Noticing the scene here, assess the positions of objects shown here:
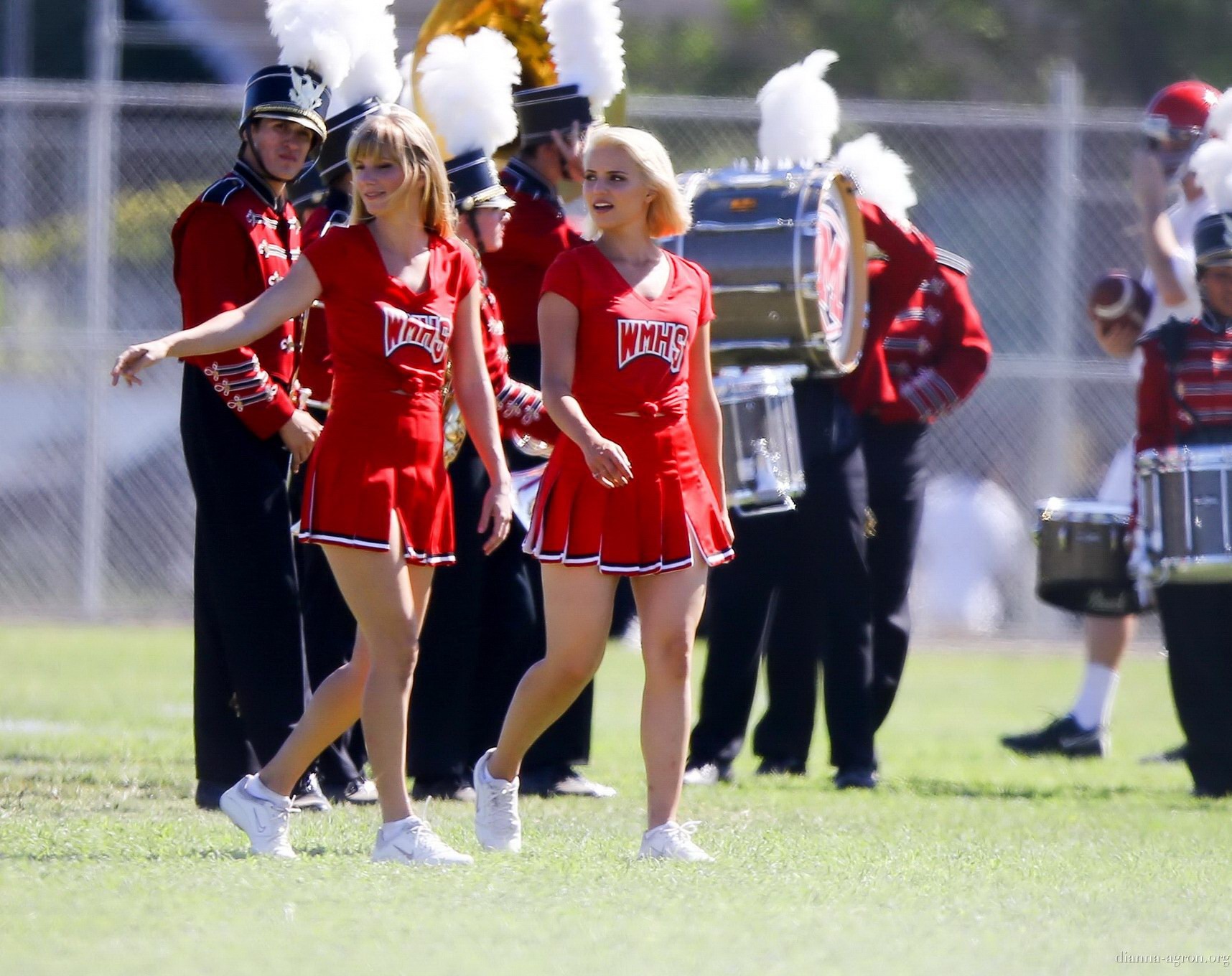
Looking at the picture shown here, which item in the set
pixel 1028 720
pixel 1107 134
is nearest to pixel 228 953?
pixel 1028 720

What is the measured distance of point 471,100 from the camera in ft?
21.2

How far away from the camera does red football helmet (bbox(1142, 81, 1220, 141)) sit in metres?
8.47

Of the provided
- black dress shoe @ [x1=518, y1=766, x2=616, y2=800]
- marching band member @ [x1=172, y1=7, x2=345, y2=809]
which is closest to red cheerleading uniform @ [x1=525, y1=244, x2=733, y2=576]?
marching band member @ [x1=172, y1=7, x2=345, y2=809]

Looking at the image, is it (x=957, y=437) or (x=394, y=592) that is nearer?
(x=394, y=592)

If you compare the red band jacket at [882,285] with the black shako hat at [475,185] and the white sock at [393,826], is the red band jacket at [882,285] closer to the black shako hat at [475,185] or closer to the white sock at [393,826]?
the black shako hat at [475,185]

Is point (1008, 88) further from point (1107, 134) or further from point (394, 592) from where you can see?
point (394, 592)

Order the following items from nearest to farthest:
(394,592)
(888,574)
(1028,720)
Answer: (394,592) < (888,574) < (1028,720)

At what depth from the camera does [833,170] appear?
734cm

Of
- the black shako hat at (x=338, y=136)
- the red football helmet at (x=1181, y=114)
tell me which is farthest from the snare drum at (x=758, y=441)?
the red football helmet at (x=1181, y=114)

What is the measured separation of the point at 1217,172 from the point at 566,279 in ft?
11.2

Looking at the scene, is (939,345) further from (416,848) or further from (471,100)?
(416,848)

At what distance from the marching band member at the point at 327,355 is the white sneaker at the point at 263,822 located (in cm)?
124

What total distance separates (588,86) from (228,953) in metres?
3.86

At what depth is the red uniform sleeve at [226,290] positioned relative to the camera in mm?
5539
